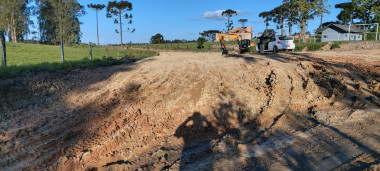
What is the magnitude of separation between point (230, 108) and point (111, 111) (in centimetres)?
280

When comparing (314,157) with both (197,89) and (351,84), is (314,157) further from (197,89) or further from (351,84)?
(351,84)

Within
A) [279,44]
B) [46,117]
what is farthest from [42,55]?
[46,117]

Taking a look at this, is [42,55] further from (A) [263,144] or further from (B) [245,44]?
(A) [263,144]

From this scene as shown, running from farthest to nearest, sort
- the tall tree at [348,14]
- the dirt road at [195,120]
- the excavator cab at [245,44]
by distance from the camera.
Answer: the tall tree at [348,14] → the excavator cab at [245,44] → the dirt road at [195,120]

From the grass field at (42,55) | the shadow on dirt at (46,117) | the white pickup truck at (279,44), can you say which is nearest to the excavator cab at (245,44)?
the white pickup truck at (279,44)

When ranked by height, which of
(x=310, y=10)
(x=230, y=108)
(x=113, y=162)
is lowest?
(x=113, y=162)

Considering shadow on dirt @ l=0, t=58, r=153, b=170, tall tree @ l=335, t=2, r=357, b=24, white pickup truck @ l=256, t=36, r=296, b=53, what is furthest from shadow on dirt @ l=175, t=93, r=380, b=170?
tall tree @ l=335, t=2, r=357, b=24

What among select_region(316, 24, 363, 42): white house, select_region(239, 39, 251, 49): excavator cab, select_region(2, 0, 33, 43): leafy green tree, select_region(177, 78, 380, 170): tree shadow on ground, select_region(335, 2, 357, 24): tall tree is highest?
select_region(335, 2, 357, 24): tall tree

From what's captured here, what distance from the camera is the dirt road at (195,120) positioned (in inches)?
183

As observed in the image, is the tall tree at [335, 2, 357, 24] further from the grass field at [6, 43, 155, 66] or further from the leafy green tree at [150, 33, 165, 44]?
the grass field at [6, 43, 155, 66]

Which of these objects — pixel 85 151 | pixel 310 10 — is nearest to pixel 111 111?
pixel 85 151

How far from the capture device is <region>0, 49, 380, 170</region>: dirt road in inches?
183

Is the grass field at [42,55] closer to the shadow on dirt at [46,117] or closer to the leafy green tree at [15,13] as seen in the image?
the leafy green tree at [15,13]

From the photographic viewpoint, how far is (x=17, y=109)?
6.60 m
